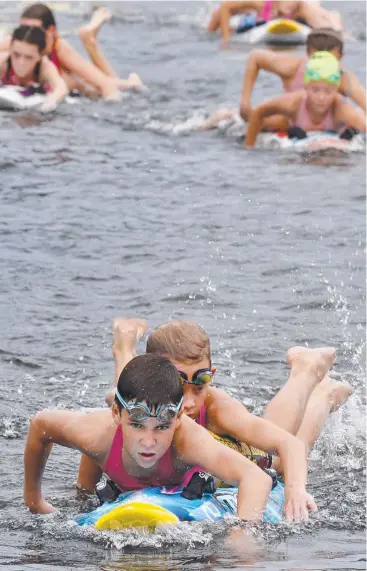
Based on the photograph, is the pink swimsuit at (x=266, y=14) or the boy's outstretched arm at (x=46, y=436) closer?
the boy's outstretched arm at (x=46, y=436)

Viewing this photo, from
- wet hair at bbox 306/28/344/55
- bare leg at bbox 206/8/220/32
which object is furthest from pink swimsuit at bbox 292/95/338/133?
bare leg at bbox 206/8/220/32

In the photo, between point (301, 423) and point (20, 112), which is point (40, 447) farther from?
point (20, 112)

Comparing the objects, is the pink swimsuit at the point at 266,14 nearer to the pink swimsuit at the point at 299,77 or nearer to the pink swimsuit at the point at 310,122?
the pink swimsuit at the point at 299,77

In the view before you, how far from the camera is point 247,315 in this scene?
9.91 m

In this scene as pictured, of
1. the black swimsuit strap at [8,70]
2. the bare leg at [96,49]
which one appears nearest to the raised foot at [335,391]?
the black swimsuit strap at [8,70]

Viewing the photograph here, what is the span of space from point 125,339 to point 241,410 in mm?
1237

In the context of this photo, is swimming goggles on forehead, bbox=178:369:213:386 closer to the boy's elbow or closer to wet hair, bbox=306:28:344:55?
the boy's elbow

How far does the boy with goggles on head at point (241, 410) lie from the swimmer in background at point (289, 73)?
7658 millimetres

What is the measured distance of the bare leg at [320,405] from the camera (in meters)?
7.56

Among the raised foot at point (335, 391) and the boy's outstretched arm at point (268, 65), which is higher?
the boy's outstretched arm at point (268, 65)

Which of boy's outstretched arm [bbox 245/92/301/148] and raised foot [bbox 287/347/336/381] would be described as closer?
raised foot [bbox 287/347/336/381]

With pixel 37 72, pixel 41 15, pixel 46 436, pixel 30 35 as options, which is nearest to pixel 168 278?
pixel 46 436

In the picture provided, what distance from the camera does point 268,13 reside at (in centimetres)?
2178

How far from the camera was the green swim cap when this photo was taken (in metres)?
14.0
